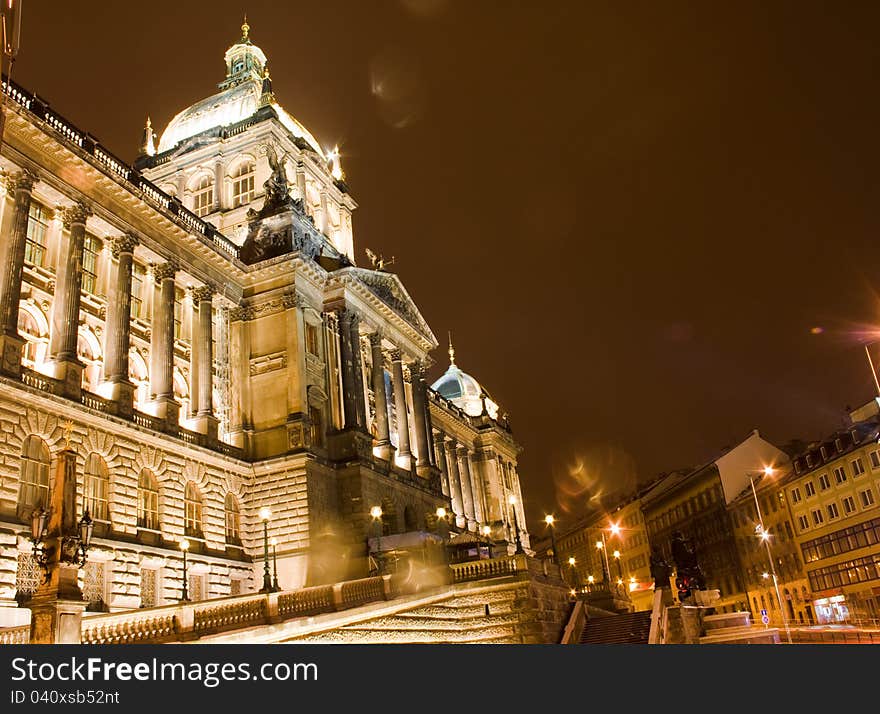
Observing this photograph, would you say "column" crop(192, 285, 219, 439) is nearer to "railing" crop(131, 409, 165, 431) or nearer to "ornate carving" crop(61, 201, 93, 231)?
"railing" crop(131, 409, 165, 431)

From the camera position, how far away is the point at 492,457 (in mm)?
79438

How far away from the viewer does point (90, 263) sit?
1428 inches

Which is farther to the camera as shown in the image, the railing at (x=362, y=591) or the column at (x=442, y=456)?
the column at (x=442, y=456)

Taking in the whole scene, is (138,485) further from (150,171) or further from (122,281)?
(150,171)

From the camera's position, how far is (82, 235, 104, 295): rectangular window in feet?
117

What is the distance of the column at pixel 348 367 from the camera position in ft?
148

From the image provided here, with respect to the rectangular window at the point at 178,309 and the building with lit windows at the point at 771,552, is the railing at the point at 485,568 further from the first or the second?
the building with lit windows at the point at 771,552

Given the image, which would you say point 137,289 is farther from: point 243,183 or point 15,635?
point 15,635

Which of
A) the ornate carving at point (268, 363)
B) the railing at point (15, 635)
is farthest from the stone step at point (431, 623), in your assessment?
the ornate carving at point (268, 363)

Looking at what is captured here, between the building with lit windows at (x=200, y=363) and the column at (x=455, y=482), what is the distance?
16.6 m

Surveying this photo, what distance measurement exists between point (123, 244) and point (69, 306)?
5.50m

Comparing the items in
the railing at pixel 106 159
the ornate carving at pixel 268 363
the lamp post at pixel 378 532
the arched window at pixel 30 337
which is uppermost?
the railing at pixel 106 159

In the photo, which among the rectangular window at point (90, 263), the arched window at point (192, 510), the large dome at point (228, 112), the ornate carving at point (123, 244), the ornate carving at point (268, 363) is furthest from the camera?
the large dome at point (228, 112)

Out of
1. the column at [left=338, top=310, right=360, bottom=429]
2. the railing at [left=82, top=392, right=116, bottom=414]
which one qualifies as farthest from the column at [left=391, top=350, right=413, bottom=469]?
the railing at [left=82, top=392, right=116, bottom=414]
